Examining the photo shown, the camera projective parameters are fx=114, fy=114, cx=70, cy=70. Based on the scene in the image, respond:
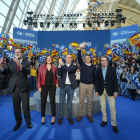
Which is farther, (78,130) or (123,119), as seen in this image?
(123,119)

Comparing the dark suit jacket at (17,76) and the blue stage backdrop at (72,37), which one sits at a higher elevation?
the blue stage backdrop at (72,37)

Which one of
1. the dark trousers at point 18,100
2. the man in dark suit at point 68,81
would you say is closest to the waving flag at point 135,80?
the man in dark suit at point 68,81

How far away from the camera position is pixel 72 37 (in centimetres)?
1292

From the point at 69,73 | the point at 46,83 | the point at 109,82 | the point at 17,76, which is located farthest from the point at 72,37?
the point at 17,76

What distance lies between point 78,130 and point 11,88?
1558 millimetres

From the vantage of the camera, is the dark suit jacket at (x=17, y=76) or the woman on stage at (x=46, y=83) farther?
the woman on stage at (x=46, y=83)

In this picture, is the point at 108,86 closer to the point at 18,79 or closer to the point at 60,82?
the point at 60,82

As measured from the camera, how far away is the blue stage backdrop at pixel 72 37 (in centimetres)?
1268

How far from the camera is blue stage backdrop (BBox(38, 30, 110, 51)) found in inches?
499

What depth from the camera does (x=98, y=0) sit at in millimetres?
13352

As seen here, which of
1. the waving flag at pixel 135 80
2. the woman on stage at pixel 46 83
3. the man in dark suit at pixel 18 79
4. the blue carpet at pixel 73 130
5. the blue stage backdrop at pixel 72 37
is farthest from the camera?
the blue stage backdrop at pixel 72 37

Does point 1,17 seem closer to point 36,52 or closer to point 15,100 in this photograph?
point 36,52

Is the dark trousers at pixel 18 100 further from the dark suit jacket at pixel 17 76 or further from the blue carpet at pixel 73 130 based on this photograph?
the blue carpet at pixel 73 130

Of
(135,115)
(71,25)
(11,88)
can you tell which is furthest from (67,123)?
(71,25)
